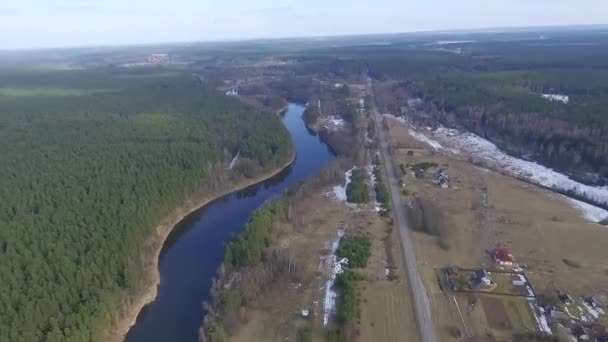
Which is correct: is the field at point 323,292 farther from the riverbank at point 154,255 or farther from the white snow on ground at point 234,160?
the white snow on ground at point 234,160

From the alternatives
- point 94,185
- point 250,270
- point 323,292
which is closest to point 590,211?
point 323,292

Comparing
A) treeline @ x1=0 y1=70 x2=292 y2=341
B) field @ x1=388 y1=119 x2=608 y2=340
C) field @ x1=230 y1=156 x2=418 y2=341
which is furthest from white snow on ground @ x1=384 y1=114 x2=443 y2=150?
field @ x1=230 y1=156 x2=418 y2=341

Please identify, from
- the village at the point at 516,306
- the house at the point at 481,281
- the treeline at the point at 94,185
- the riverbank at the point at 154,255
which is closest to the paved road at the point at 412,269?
the village at the point at 516,306

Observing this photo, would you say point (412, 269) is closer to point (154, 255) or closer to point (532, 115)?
point (154, 255)

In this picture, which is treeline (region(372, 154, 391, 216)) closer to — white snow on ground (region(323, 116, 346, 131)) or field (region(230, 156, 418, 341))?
field (region(230, 156, 418, 341))

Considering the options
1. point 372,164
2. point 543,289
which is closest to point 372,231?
point 543,289

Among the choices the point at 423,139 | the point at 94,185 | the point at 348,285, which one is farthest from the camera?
the point at 423,139

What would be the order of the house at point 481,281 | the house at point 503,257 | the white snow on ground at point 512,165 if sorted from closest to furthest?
1. the house at point 481,281
2. the house at point 503,257
3. the white snow on ground at point 512,165
